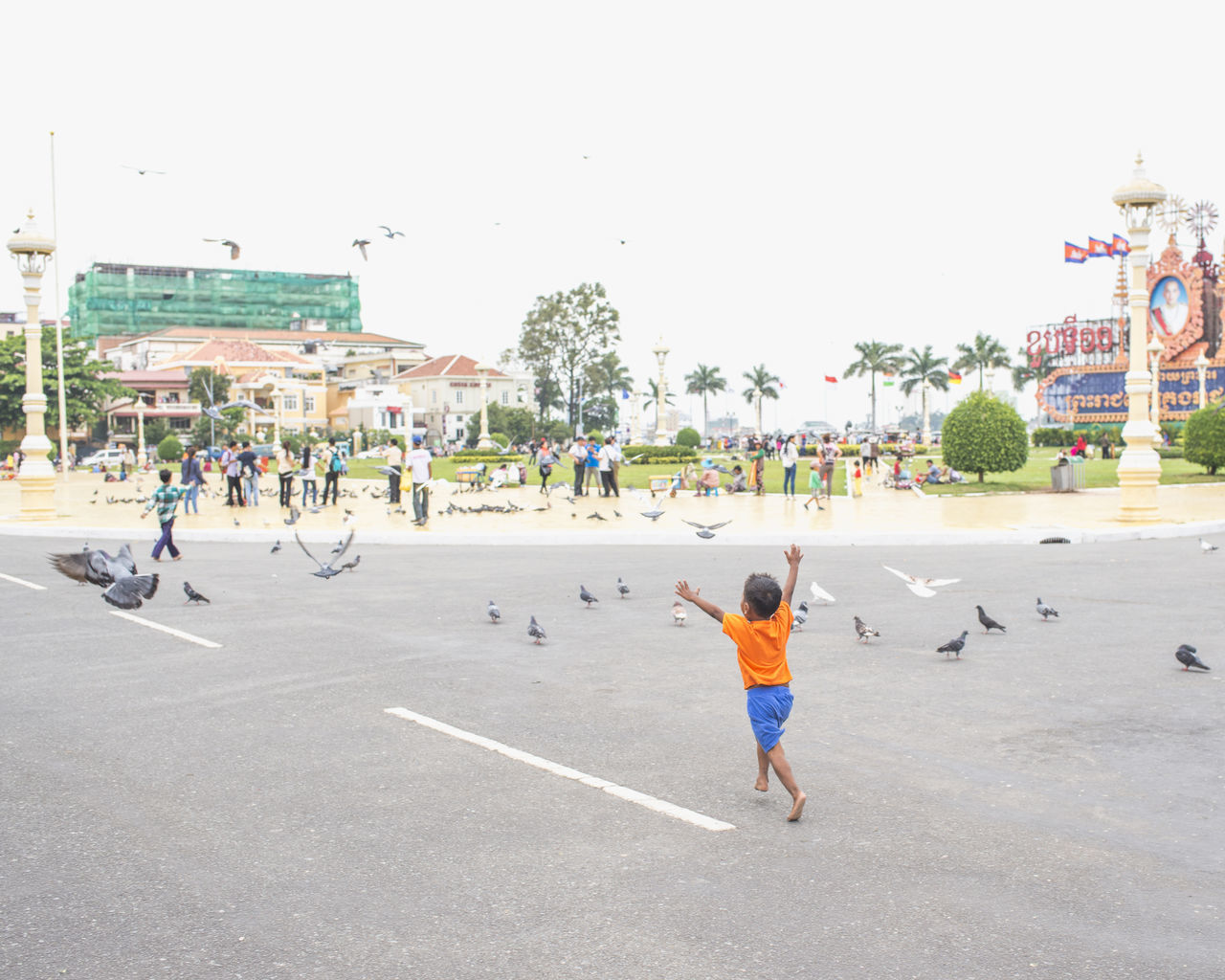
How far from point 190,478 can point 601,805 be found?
65.5 feet

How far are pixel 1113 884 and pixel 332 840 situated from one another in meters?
2.96

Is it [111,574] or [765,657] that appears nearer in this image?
[765,657]

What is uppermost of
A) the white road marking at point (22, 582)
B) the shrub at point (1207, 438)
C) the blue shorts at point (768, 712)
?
the shrub at point (1207, 438)

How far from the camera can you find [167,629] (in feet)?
31.2

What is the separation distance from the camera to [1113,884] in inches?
156

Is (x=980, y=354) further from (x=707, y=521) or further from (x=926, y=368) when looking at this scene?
(x=707, y=521)

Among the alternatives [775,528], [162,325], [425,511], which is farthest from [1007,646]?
[162,325]

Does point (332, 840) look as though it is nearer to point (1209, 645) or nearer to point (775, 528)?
point (1209, 645)

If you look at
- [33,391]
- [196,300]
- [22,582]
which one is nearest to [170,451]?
[33,391]

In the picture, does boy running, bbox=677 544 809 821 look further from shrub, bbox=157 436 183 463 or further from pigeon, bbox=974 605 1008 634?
shrub, bbox=157 436 183 463

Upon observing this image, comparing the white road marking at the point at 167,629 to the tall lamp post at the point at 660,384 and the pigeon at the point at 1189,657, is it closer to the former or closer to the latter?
the pigeon at the point at 1189,657

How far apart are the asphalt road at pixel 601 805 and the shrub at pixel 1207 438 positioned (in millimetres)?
22800

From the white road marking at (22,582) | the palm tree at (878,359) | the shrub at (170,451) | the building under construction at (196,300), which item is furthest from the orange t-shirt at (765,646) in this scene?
the building under construction at (196,300)

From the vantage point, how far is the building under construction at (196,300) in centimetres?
11344
